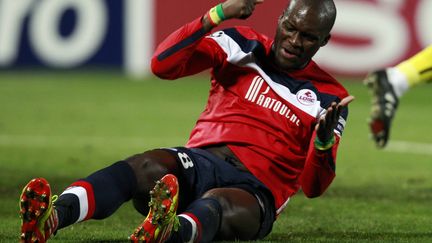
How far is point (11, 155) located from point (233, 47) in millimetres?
4564

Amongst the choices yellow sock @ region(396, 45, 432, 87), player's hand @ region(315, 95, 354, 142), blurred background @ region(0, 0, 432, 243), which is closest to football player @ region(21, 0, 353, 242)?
player's hand @ region(315, 95, 354, 142)

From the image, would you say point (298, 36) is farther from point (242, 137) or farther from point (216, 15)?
point (242, 137)

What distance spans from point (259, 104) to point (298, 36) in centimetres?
46

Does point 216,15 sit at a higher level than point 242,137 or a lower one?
higher

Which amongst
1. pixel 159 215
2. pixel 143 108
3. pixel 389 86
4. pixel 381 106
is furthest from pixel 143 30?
pixel 159 215

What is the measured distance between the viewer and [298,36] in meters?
5.83

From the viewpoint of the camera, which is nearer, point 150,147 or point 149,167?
point 149,167

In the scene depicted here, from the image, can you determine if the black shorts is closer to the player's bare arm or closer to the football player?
the football player

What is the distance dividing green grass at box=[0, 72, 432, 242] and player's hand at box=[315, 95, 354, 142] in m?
0.75

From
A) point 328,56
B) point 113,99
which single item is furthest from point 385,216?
point 328,56

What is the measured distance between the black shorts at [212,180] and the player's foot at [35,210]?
1.12 m

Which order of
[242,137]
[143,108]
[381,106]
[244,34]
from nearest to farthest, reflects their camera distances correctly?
1. [242,137]
2. [244,34]
3. [381,106]
4. [143,108]

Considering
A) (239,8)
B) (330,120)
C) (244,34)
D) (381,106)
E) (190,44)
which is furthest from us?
(381,106)

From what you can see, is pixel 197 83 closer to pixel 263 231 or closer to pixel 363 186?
pixel 363 186
